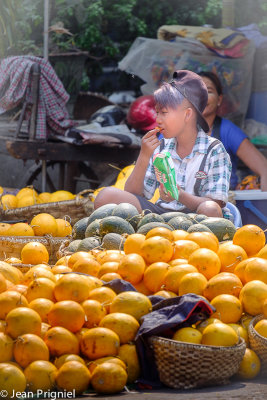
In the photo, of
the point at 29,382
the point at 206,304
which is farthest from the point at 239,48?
the point at 29,382

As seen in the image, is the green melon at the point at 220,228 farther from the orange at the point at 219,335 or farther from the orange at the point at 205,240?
the orange at the point at 219,335

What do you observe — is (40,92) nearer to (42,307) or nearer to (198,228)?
(198,228)

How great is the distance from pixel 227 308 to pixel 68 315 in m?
0.56

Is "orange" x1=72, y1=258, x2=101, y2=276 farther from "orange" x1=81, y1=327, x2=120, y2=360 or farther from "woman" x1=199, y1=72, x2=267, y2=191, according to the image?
"woman" x1=199, y1=72, x2=267, y2=191

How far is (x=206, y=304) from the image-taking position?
2.10m

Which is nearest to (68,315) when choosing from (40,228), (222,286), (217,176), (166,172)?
(222,286)

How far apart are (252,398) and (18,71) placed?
4.47m

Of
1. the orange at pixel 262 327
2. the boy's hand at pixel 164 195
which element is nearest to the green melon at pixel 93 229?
the boy's hand at pixel 164 195

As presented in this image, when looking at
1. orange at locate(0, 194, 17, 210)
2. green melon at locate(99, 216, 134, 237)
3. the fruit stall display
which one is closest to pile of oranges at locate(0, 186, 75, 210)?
orange at locate(0, 194, 17, 210)

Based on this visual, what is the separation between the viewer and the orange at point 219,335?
199cm

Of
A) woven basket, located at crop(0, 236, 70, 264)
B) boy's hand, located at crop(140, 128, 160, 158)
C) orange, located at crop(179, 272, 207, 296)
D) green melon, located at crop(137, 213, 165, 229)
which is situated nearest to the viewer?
orange, located at crop(179, 272, 207, 296)

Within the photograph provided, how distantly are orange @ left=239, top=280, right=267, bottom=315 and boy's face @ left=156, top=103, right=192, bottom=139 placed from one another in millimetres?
1647

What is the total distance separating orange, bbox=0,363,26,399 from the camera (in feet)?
6.00

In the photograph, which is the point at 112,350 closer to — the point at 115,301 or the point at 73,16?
the point at 115,301
